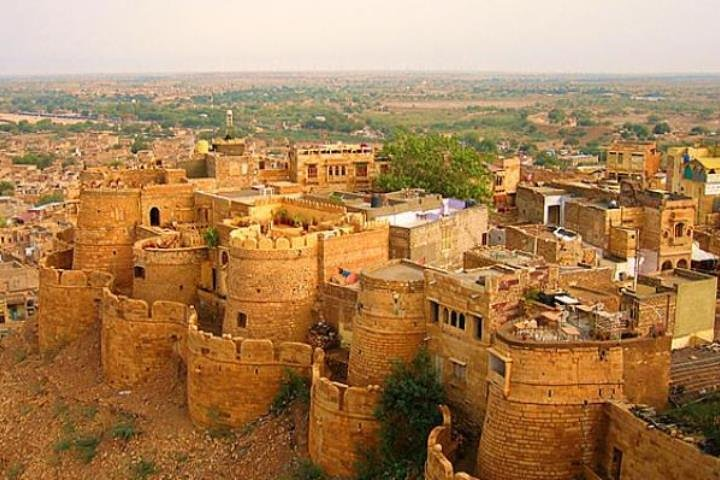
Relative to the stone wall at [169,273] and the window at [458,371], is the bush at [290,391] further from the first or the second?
the stone wall at [169,273]

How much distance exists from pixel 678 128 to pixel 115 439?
117552 millimetres

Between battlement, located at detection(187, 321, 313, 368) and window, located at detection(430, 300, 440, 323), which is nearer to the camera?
window, located at detection(430, 300, 440, 323)

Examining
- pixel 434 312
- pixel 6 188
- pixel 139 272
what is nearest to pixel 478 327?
pixel 434 312

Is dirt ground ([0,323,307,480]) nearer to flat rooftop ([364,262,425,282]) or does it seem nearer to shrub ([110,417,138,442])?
shrub ([110,417,138,442])

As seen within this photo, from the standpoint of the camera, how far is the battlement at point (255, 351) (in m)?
18.9

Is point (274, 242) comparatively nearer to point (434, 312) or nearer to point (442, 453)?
point (434, 312)

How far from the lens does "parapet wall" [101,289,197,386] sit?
72.7 feet

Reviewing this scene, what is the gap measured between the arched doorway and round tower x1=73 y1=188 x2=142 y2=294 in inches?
19.7

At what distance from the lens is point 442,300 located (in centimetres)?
1623

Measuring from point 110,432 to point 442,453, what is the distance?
31.8 ft

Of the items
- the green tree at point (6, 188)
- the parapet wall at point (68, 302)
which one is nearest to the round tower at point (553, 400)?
the parapet wall at point (68, 302)

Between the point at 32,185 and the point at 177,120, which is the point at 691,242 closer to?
the point at 32,185

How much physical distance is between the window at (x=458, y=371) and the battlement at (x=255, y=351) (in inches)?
144

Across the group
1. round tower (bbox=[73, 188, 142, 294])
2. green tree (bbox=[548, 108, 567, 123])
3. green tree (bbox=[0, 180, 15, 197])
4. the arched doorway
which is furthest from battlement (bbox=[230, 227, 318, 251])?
green tree (bbox=[548, 108, 567, 123])
